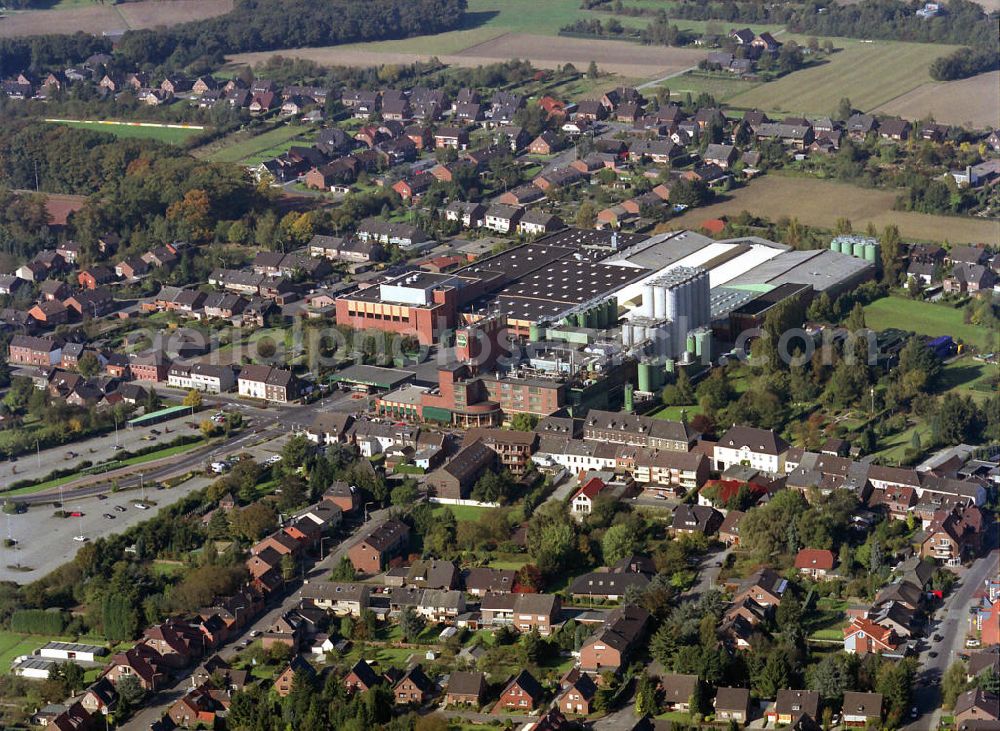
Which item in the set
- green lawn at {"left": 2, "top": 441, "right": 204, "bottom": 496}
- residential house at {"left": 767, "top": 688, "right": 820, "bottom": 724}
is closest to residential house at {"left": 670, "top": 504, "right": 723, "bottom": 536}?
residential house at {"left": 767, "top": 688, "right": 820, "bottom": 724}

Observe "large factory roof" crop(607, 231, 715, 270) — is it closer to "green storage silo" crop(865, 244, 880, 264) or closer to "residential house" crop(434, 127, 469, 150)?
"green storage silo" crop(865, 244, 880, 264)

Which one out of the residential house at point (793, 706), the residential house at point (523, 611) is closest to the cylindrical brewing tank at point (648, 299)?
the residential house at point (523, 611)

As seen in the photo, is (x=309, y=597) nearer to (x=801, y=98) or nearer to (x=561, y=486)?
(x=561, y=486)

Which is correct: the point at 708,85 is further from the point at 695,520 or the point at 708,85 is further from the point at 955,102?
the point at 695,520

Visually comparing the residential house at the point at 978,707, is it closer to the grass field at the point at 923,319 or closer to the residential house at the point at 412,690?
the residential house at the point at 412,690

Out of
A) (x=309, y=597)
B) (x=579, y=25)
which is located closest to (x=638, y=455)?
(x=309, y=597)

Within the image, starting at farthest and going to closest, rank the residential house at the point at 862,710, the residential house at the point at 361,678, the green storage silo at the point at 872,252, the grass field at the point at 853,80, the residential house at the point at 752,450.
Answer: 1. the grass field at the point at 853,80
2. the green storage silo at the point at 872,252
3. the residential house at the point at 752,450
4. the residential house at the point at 361,678
5. the residential house at the point at 862,710
